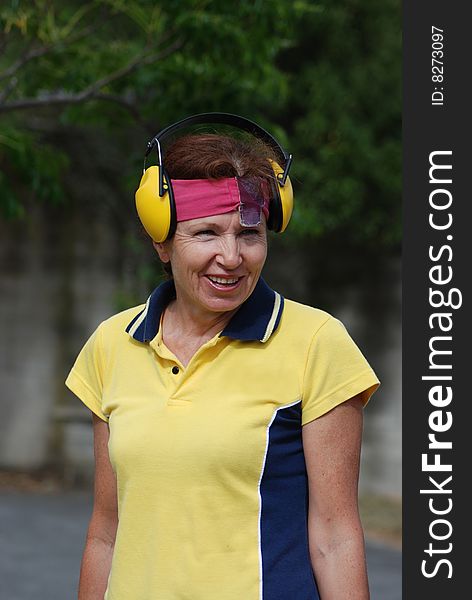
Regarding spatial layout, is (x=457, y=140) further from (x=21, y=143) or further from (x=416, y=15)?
(x=21, y=143)

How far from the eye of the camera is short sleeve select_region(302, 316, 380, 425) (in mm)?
2367

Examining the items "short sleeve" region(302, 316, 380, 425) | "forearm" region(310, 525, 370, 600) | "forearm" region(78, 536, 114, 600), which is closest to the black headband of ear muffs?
"short sleeve" region(302, 316, 380, 425)

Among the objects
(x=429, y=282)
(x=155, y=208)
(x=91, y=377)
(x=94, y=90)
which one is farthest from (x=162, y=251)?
(x=94, y=90)

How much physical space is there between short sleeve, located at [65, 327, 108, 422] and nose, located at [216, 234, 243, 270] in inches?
16.1

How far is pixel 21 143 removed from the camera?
6.48 metres

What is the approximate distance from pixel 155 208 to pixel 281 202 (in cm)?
28

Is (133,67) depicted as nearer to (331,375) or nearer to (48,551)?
(48,551)

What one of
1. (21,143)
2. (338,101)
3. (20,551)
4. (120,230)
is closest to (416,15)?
(21,143)

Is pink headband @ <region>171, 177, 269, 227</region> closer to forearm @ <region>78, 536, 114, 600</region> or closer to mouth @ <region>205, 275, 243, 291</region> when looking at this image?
mouth @ <region>205, 275, 243, 291</region>

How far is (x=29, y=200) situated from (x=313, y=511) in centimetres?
952

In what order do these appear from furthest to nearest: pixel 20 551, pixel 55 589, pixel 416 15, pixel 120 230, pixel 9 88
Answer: pixel 120 230, pixel 20 551, pixel 55 589, pixel 9 88, pixel 416 15

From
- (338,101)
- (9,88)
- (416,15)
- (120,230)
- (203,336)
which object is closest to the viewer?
(203,336)

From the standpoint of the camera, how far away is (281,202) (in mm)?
2521

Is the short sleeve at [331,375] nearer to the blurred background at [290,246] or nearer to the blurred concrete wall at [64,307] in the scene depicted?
the blurred background at [290,246]
